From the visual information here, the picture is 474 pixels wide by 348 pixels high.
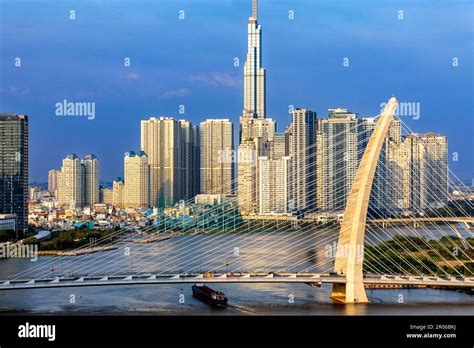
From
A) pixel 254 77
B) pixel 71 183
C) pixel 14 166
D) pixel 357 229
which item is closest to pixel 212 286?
pixel 357 229

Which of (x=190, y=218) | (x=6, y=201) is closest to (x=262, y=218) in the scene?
(x=190, y=218)

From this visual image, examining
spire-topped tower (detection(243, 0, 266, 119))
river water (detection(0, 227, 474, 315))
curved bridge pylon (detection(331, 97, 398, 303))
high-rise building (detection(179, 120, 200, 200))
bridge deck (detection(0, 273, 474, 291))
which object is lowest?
river water (detection(0, 227, 474, 315))

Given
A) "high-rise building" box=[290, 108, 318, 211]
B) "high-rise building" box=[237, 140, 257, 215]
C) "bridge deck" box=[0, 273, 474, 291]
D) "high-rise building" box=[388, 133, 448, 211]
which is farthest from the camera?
"high-rise building" box=[290, 108, 318, 211]

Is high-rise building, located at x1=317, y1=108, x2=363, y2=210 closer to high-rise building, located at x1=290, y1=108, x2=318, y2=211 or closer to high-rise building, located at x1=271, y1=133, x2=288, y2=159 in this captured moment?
high-rise building, located at x1=290, y1=108, x2=318, y2=211

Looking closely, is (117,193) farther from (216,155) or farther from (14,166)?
(14,166)

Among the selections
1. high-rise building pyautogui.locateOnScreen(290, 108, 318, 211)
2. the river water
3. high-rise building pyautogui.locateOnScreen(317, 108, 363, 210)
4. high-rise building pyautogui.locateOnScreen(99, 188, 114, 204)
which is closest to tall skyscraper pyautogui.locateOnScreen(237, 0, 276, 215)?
high-rise building pyautogui.locateOnScreen(290, 108, 318, 211)
